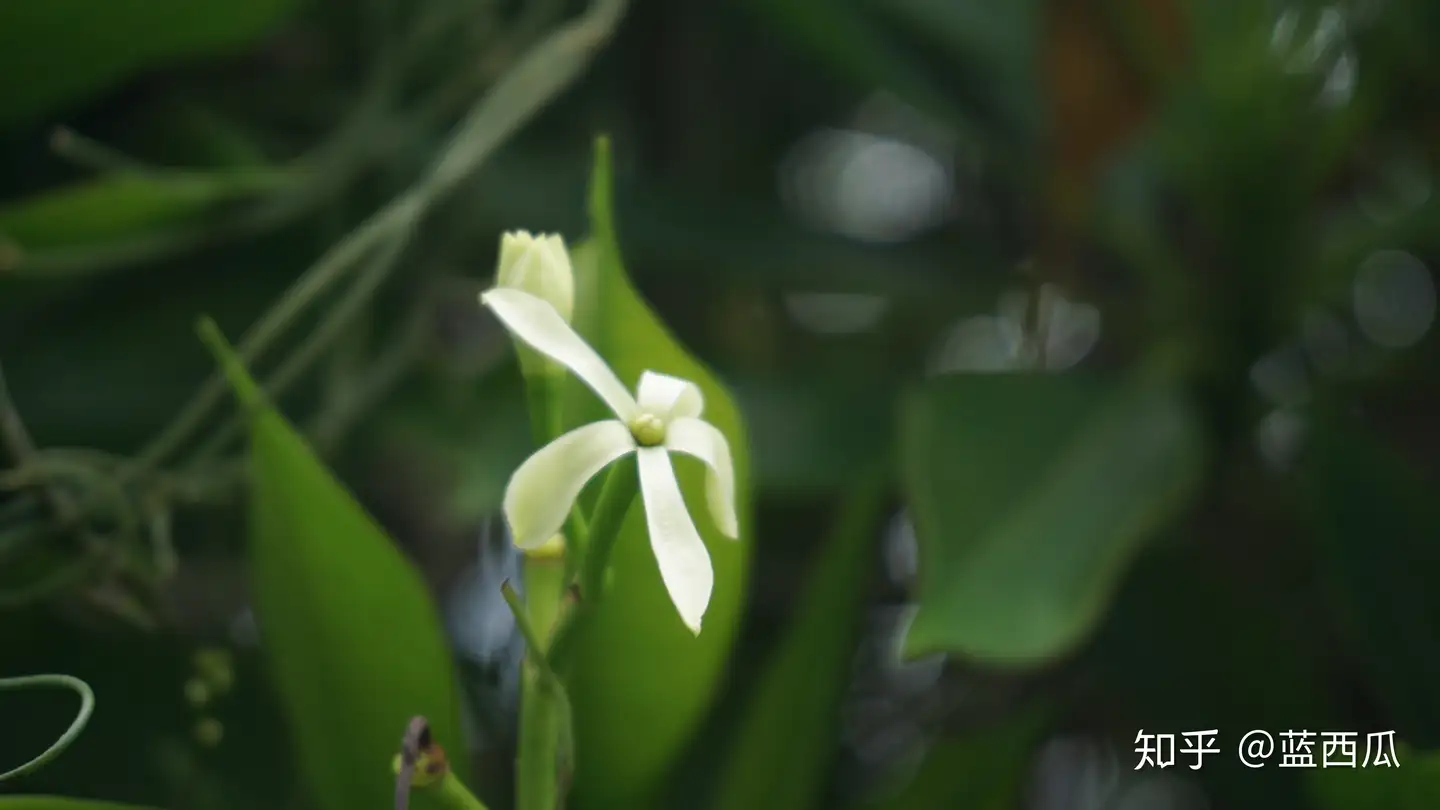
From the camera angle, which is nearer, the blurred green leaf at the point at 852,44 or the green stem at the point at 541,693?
the green stem at the point at 541,693

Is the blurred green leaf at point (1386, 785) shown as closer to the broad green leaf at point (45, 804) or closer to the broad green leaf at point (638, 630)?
the broad green leaf at point (638, 630)

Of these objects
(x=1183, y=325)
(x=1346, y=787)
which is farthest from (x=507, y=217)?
(x=1346, y=787)

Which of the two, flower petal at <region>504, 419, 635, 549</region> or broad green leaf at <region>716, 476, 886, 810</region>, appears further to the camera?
broad green leaf at <region>716, 476, 886, 810</region>

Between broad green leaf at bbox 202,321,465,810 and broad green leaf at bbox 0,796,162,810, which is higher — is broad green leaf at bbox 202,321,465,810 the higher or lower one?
the higher one

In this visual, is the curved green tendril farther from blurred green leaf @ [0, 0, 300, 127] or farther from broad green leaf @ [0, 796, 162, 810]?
blurred green leaf @ [0, 0, 300, 127]

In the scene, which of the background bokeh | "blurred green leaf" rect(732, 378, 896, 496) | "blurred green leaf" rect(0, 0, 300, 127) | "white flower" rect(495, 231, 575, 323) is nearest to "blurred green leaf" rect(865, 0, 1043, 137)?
the background bokeh

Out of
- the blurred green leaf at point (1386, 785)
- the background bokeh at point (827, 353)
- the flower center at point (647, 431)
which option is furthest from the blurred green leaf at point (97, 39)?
the blurred green leaf at point (1386, 785)

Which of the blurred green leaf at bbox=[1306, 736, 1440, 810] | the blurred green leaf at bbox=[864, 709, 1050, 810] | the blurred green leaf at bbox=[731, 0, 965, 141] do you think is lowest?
the blurred green leaf at bbox=[1306, 736, 1440, 810]

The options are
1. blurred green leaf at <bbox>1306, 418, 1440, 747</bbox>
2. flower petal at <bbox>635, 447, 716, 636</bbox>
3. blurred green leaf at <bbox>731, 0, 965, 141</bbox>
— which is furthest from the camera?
blurred green leaf at <bbox>731, 0, 965, 141</bbox>
